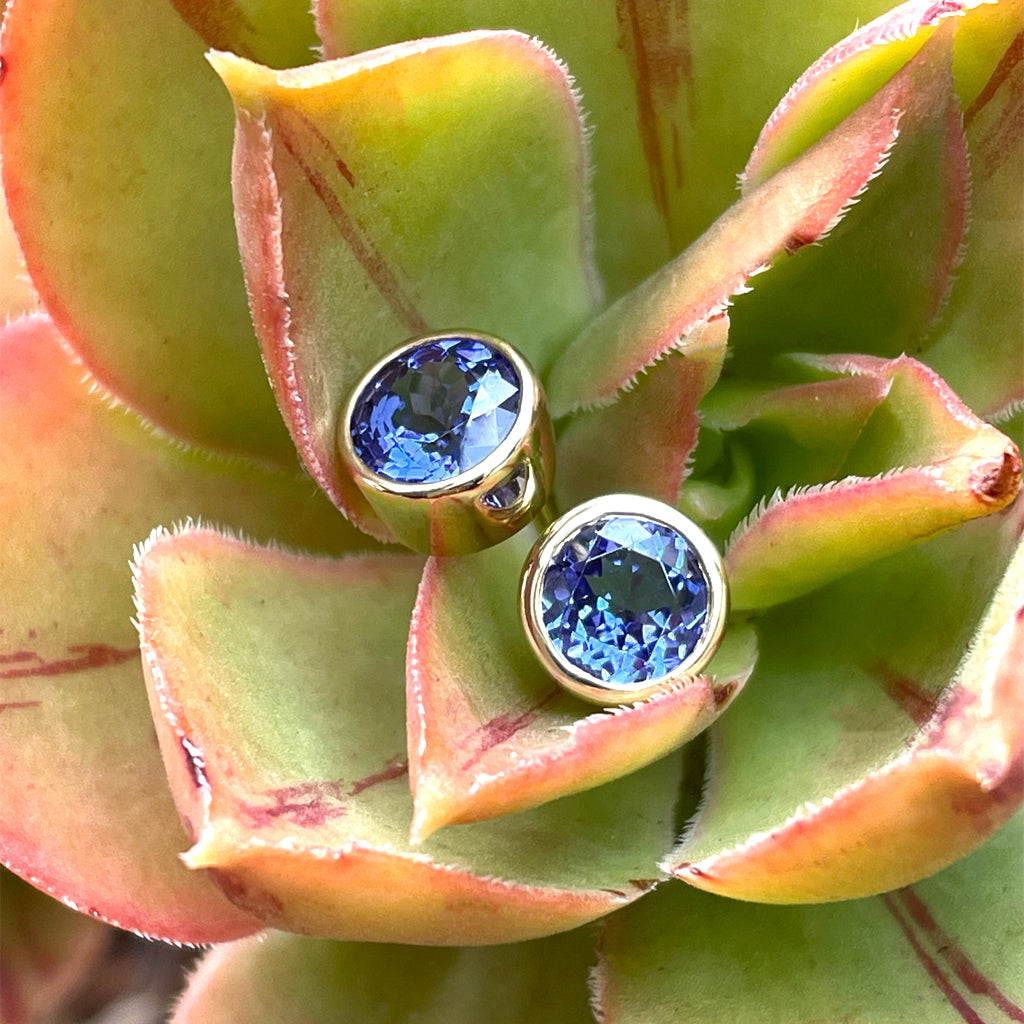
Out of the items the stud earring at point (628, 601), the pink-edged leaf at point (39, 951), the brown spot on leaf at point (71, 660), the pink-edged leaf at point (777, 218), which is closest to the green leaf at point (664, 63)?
the pink-edged leaf at point (777, 218)

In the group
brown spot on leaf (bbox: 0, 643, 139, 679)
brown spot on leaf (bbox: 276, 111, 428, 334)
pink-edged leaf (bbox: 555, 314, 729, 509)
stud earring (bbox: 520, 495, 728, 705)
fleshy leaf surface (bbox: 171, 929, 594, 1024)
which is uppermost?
brown spot on leaf (bbox: 276, 111, 428, 334)

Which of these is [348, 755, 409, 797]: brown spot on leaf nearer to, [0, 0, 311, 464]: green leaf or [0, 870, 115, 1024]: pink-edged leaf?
[0, 0, 311, 464]: green leaf

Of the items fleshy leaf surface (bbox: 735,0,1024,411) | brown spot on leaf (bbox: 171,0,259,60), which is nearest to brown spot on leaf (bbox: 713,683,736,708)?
fleshy leaf surface (bbox: 735,0,1024,411)

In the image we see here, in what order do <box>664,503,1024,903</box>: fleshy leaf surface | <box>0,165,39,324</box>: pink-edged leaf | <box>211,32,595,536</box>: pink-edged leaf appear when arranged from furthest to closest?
<box>0,165,39,324</box>: pink-edged leaf, <box>211,32,595,536</box>: pink-edged leaf, <box>664,503,1024,903</box>: fleshy leaf surface

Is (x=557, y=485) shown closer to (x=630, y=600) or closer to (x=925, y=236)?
(x=630, y=600)

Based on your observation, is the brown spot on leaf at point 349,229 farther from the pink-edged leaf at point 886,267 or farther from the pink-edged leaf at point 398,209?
the pink-edged leaf at point 886,267

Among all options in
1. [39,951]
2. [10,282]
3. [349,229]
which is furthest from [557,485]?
[39,951]

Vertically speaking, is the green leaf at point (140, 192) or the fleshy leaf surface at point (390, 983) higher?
the green leaf at point (140, 192)
